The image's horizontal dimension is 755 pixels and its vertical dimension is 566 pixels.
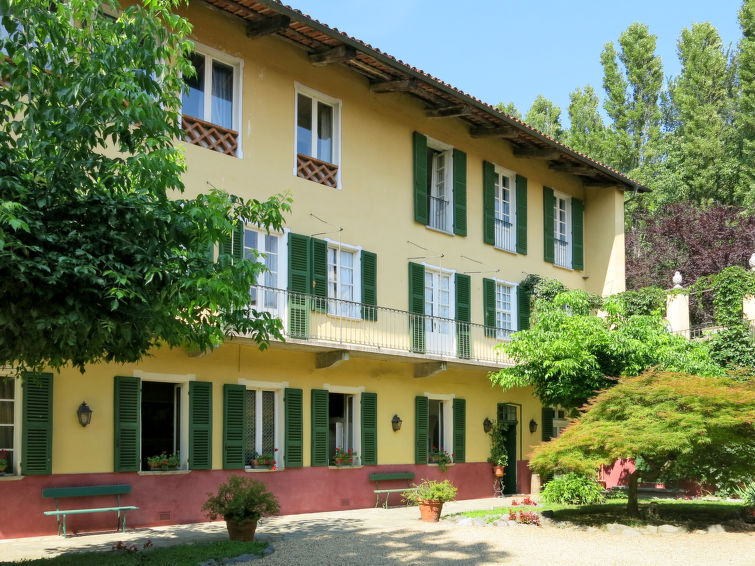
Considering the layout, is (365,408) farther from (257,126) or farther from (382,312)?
(257,126)

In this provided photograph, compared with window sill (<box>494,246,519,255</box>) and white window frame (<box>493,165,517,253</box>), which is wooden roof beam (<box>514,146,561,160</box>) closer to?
white window frame (<box>493,165,517,253</box>)

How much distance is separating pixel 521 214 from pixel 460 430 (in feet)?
20.2

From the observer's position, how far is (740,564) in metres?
11.7

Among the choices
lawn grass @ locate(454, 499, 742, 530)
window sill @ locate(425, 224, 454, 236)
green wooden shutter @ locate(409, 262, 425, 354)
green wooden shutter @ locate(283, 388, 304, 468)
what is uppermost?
window sill @ locate(425, 224, 454, 236)

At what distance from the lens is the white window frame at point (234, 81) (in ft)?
55.1

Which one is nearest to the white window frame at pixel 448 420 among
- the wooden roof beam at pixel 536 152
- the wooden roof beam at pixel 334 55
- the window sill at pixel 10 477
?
the wooden roof beam at pixel 536 152

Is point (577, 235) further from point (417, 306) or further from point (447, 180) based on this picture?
point (417, 306)

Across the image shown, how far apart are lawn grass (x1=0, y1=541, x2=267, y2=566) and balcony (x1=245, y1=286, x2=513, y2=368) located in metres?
4.31

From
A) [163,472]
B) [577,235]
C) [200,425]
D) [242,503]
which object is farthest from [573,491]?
[577,235]

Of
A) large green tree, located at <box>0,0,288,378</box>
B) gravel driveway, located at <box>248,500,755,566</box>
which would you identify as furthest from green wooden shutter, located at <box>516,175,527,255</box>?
large green tree, located at <box>0,0,288,378</box>

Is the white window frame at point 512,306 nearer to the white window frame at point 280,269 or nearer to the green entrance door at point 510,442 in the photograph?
the green entrance door at point 510,442

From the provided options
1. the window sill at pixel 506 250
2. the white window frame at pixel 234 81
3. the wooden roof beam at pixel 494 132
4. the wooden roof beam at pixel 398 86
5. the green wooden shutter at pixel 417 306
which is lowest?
the green wooden shutter at pixel 417 306

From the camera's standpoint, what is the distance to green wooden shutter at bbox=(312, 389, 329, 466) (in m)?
18.2

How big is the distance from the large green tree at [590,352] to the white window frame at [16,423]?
960 cm
